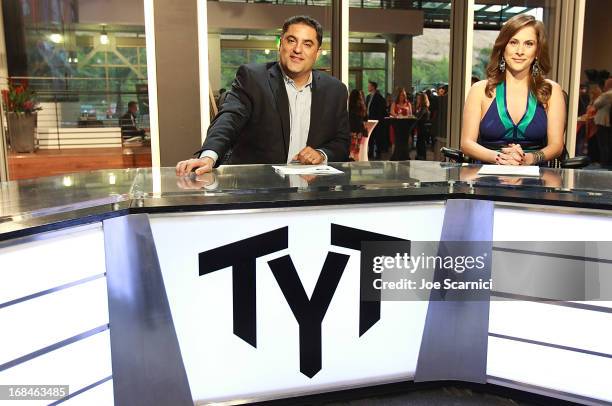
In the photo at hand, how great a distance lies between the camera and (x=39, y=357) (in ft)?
4.63

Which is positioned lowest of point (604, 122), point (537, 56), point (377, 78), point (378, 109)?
point (604, 122)

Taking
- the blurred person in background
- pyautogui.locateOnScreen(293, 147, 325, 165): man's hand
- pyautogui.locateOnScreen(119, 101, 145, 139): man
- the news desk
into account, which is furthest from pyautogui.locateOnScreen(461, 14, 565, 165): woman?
the blurred person in background

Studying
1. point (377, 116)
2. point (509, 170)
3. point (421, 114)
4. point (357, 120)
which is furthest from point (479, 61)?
point (509, 170)

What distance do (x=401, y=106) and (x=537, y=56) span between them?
352cm

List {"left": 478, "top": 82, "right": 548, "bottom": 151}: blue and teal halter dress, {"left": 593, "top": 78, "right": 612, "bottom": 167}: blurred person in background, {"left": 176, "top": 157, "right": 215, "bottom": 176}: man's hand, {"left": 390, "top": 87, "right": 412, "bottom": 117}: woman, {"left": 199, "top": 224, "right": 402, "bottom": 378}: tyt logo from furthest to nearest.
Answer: {"left": 593, "top": 78, "right": 612, "bottom": 167}: blurred person in background < {"left": 390, "top": 87, "right": 412, "bottom": 117}: woman < {"left": 478, "top": 82, "right": 548, "bottom": 151}: blue and teal halter dress < {"left": 176, "top": 157, "right": 215, "bottom": 176}: man's hand < {"left": 199, "top": 224, "right": 402, "bottom": 378}: tyt logo

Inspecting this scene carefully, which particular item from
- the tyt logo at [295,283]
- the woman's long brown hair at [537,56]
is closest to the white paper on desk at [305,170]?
the tyt logo at [295,283]

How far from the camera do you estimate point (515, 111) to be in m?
2.43

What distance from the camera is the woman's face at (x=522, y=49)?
230 centimetres

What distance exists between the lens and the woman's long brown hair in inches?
90.0

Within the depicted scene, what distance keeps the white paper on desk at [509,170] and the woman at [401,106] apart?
364 centimetres

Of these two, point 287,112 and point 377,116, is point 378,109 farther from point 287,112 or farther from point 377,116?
point 287,112

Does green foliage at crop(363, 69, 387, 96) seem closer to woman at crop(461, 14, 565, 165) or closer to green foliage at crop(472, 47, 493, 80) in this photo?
green foliage at crop(472, 47, 493, 80)

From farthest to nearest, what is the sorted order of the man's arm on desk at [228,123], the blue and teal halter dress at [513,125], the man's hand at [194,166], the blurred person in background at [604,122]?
the blurred person in background at [604,122] < the blue and teal halter dress at [513,125] < the man's arm on desk at [228,123] < the man's hand at [194,166]

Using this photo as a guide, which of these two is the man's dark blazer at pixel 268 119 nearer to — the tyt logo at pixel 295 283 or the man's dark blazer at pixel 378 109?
the tyt logo at pixel 295 283
